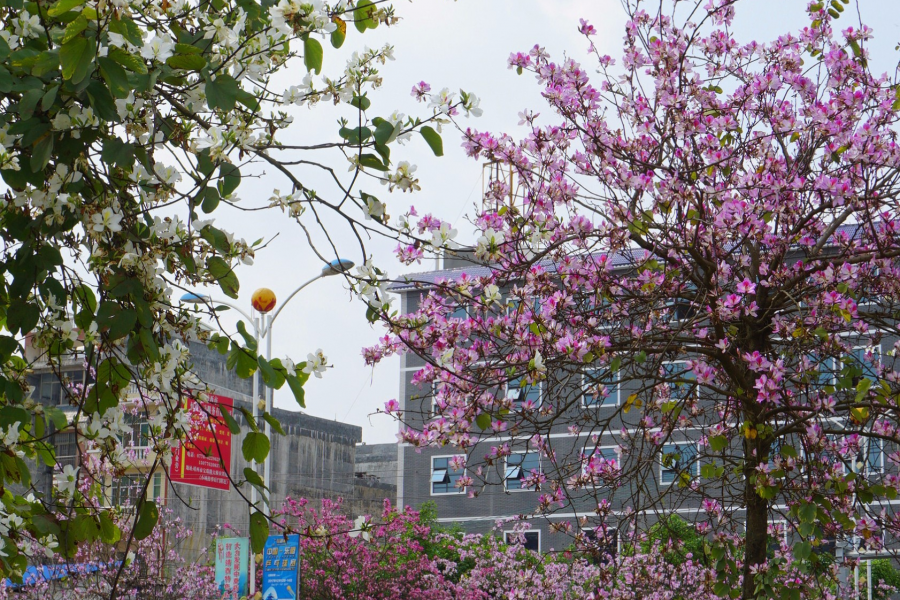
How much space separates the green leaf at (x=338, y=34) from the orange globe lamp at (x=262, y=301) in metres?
16.4

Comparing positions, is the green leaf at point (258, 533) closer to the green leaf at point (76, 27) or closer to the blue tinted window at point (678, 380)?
the green leaf at point (76, 27)

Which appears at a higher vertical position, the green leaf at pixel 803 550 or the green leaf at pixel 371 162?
the green leaf at pixel 371 162

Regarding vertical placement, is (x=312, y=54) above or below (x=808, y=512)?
above

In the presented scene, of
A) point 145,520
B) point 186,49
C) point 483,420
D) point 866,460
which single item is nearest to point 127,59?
point 186,49

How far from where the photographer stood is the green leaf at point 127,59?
7.39 feet

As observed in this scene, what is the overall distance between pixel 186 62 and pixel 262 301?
17.1 m

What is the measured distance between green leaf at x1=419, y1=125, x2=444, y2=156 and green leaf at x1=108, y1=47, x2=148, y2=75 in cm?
91

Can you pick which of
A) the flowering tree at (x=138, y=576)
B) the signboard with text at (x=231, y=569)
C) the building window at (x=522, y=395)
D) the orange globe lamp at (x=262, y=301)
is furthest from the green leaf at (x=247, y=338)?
the signboard with text at (x=231, y=569)

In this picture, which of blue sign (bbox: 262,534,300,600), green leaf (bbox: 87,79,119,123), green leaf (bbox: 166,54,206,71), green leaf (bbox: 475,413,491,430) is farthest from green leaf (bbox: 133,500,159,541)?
blue sign (bbox: 262,534,300,600)

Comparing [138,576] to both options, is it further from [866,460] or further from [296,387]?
[296,387]

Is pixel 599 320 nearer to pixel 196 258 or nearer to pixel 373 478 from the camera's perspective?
pixel 196 258

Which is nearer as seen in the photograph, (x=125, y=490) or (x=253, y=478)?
A: (x=253, y=478)

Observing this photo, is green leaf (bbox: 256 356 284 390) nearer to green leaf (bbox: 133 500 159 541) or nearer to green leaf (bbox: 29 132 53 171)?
green leaf (bbox: 133 500 159 541)

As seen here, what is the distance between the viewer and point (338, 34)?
3.18 meters
